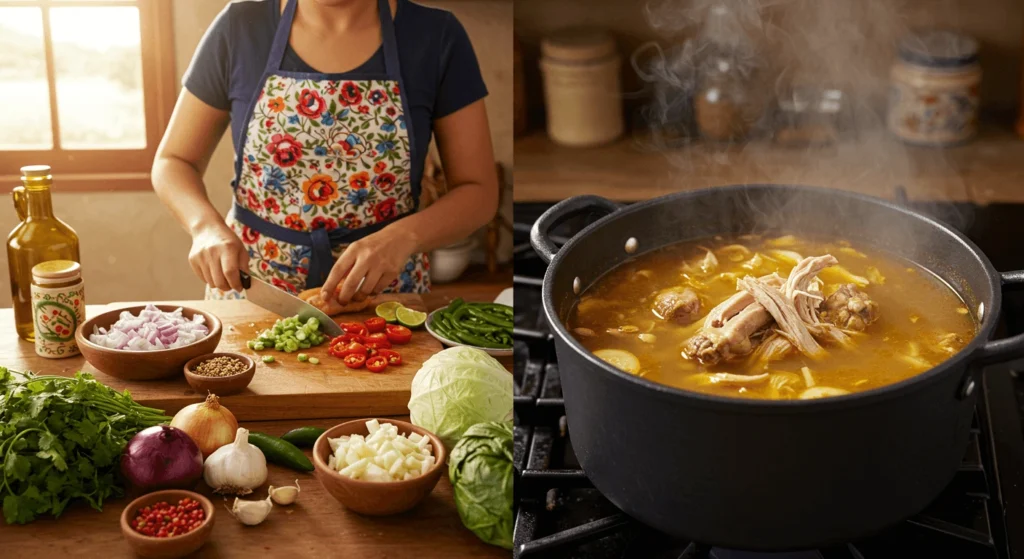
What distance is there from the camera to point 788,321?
1107mm

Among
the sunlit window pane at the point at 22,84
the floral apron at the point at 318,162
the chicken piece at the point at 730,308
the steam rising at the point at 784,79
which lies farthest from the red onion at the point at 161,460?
the sunlit window pane at the point at 22,84

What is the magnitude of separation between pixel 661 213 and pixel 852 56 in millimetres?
1200

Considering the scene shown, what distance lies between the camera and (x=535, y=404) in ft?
4.15

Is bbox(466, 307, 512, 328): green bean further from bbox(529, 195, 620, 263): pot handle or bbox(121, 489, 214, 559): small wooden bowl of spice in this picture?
bbox(121, 489, 214, 559): small wooden bowl of spice

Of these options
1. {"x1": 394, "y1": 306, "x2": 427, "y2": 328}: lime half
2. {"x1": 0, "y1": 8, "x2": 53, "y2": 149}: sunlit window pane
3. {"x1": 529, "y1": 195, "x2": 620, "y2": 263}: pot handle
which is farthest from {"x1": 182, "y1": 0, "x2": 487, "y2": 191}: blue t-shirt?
{"x1": 0, "y1": 8, "x2": 53, "y2": 149}: sunlit window pane

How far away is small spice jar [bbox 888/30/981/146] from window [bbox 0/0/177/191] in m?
2.16

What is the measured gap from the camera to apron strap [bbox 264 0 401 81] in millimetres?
1897

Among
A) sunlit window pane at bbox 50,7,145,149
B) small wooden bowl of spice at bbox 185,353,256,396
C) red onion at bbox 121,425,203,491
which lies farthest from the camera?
sunlit window pane at bbox 50,7,145,149

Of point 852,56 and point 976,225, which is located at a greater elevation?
point 852,56

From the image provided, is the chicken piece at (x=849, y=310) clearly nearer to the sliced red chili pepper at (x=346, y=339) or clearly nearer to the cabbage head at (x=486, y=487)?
the cabbage head at (x=486, y=487)

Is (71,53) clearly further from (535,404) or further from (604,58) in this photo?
(535,404)

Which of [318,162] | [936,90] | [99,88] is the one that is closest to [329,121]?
[318,162]

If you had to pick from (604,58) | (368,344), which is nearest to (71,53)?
(604,58)

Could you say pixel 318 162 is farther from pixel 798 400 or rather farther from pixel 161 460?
pixel 798 400
